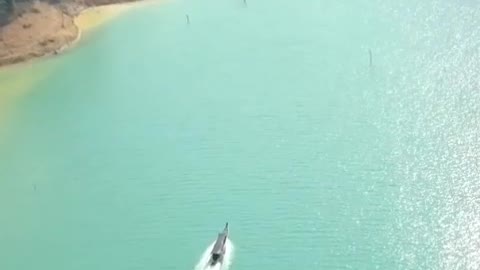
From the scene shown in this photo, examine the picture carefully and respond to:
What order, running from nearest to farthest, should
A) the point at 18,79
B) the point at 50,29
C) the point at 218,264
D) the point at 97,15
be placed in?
the point at 218,264 < the point at 18,79 < the point at 50,29 < the point at 97,15

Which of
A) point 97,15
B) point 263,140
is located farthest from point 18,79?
point 263,140

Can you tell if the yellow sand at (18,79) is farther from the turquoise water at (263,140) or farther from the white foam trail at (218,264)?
the white foam trail at (218,264)

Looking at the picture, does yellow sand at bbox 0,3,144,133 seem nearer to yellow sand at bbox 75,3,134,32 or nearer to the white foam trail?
yellow sand at bbox 75,3,134,32

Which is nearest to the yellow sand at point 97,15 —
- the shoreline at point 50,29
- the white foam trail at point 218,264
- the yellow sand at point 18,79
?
the shoreline at point 50,29

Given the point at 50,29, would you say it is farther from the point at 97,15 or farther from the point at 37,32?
the point at 97,15

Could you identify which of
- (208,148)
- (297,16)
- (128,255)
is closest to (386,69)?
(297,16)
